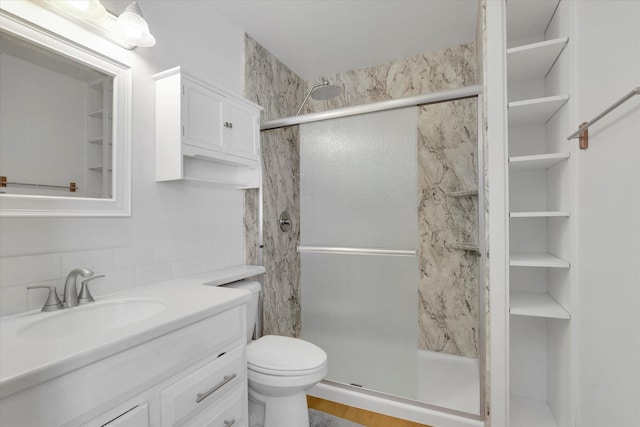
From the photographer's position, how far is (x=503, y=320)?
1.51 m

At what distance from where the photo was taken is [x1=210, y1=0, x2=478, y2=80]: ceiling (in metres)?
1.92

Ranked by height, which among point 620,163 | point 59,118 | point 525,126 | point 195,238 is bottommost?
point 195,238

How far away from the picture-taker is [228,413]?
3.81 ft

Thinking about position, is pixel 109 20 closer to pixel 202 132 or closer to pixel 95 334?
pixel 202 132

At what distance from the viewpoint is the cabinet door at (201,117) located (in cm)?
149

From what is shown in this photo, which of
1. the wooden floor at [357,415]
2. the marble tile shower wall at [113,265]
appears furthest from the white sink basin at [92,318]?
the wooden floor at [357,415]

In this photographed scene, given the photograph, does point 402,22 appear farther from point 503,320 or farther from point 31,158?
point 31,158

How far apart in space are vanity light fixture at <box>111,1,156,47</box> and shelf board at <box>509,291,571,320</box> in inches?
86.2

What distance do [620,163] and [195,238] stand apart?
1884 millimetres

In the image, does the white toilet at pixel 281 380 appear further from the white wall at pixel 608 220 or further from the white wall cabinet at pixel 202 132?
the white wall at pixel 608 220

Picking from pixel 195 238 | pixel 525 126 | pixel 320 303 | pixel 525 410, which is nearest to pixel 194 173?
pixel 195 238

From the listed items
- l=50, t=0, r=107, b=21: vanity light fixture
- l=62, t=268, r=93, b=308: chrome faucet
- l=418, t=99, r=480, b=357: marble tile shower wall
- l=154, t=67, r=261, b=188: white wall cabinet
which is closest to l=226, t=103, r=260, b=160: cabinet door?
l=154, t=67, r=261, b=188: white wall cabinet

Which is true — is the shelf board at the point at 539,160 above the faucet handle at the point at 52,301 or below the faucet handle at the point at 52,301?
above

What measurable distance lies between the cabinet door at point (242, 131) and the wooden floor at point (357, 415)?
1648 millimetres
